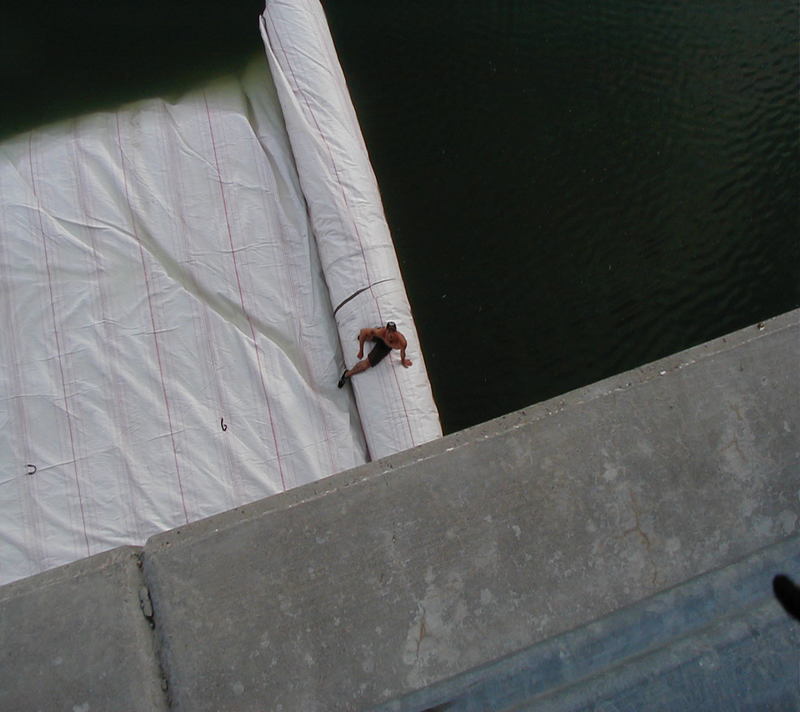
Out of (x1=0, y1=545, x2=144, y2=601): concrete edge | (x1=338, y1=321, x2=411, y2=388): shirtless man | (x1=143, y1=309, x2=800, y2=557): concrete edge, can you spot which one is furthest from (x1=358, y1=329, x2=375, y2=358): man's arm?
(x1=0, y1=545, x2=144, y2=601): concrete edge

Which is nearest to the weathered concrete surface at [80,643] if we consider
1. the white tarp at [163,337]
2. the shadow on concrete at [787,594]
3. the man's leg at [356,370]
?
the white tarp at [163,337]

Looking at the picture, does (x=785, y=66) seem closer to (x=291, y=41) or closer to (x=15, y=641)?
(x=291, y=41)

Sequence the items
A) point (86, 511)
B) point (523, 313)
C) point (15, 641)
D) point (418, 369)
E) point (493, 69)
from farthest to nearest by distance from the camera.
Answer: point (493, 69)
point (523, 313)
point (418, 369)
point (86, 511)
point (15, 641)

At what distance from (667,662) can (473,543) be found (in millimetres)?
627

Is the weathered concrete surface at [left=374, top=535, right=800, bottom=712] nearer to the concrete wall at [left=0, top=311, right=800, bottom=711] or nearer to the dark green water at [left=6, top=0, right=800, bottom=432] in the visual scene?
the concrete wall at [left=0, top=311, right=800, bottom=711]

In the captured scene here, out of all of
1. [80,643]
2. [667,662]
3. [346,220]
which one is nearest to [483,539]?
[667,662]

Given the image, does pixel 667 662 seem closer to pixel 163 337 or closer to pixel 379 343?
pixel 379 343

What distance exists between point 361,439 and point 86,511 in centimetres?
105

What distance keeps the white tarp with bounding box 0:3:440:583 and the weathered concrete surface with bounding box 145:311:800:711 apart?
0.66 meters

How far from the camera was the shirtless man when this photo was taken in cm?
249

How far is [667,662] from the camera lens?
181cm

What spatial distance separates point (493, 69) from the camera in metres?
3.61

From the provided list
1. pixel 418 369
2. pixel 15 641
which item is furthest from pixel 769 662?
pixel 15 641

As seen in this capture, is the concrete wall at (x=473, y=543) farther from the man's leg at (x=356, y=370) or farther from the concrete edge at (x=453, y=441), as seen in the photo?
the man's leg at (x=356, y=370)
